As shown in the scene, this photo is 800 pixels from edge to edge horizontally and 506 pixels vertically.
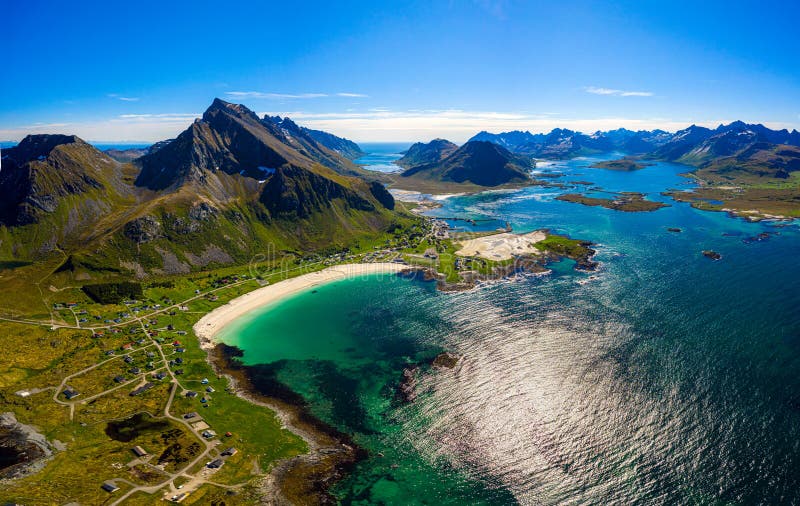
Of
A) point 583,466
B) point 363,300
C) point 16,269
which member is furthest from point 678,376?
point 16,269

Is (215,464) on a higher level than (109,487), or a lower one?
lower

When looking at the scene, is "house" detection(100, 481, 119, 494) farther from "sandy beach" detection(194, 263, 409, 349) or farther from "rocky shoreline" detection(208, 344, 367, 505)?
"sandy beach" detection(194, 263, 409, 349)

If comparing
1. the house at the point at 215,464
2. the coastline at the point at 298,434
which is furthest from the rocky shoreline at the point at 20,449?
the coastline at the point at 298,434

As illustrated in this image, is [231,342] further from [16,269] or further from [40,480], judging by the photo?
[16,269]

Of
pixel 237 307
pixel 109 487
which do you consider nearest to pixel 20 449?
pixel 109 487

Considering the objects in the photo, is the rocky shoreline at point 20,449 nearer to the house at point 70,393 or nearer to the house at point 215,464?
the house at point 70,393

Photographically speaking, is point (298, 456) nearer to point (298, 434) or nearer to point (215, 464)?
point (298, 434)
